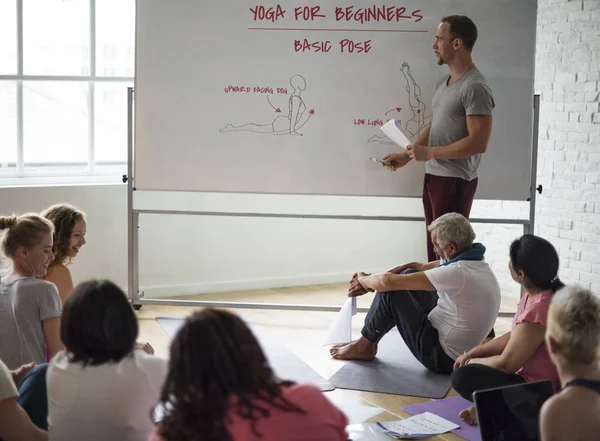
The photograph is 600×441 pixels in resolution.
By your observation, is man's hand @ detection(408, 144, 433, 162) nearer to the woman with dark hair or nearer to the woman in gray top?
the woman in gray top

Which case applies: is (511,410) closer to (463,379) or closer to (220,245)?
(463,379)

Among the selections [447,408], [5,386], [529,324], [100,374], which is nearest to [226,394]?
[100,374]

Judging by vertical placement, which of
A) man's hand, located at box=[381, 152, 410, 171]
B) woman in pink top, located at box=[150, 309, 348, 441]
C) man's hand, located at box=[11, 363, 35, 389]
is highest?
man's hand, located at box=[381, 152, 410, 171]

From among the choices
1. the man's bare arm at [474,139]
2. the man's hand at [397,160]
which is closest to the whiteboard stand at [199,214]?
the man's hand at [397,160]

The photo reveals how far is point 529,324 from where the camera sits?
9.64 ft

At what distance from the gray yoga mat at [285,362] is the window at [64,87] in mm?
1187

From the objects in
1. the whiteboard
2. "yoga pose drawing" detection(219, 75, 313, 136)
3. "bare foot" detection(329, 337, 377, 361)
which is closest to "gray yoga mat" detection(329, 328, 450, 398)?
"bare foot" detection(329, 337, 377, 361)

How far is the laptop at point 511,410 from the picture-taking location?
2447 mm

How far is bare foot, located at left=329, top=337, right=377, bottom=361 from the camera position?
13.2 ft

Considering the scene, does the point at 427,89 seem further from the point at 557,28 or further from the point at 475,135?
the point at 557,28

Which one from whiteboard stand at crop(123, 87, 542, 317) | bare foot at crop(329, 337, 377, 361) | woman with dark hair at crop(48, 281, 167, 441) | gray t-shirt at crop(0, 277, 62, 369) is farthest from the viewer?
whiteboard stand at crop(123, 87, 542, 317)

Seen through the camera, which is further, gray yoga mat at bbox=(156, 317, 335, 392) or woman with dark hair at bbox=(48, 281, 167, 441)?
Result: gray yoga mat at bbox=(156, 317, 335, 392)

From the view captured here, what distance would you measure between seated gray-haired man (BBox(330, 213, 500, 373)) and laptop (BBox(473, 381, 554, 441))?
3.54ft

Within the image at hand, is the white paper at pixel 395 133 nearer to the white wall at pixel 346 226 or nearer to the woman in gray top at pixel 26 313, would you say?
the white wall at pixel 346 226
